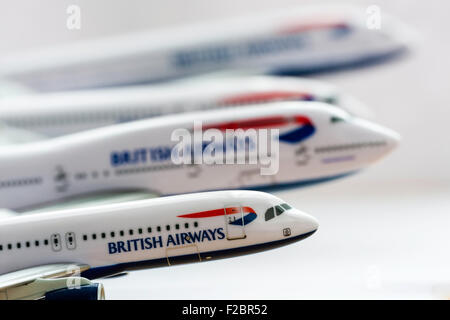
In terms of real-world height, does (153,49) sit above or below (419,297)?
above

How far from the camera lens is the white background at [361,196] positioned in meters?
9.77

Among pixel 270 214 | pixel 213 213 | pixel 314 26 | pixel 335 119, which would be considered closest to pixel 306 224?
pixel 270 214

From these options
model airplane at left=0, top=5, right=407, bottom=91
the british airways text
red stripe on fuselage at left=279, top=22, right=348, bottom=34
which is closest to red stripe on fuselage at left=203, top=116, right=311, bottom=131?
the british airways text

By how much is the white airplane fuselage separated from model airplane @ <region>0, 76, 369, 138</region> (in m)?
5.19

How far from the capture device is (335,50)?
57.7 feet

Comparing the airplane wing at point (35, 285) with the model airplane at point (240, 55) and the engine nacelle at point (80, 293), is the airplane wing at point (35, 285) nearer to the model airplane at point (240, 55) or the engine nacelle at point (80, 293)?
the engine nacelle at point (80, 293)

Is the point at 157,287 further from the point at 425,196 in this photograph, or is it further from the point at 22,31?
the point at 22,31

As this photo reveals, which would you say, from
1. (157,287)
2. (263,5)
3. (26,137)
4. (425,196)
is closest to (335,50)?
(263,5)

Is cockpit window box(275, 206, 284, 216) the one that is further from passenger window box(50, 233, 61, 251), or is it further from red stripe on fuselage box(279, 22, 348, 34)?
red stripe on fuselage box(279, 22, 348, 34)

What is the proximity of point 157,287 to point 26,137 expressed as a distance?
566 cm

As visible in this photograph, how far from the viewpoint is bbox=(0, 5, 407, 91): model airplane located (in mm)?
17594

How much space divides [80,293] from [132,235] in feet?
3.53

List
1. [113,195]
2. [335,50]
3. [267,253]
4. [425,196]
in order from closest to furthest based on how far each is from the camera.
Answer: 1. [267,253]
2. [113,195]
3. [425,196]
4. [335,50]

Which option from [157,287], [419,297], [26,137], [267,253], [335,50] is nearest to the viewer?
[419,297]
